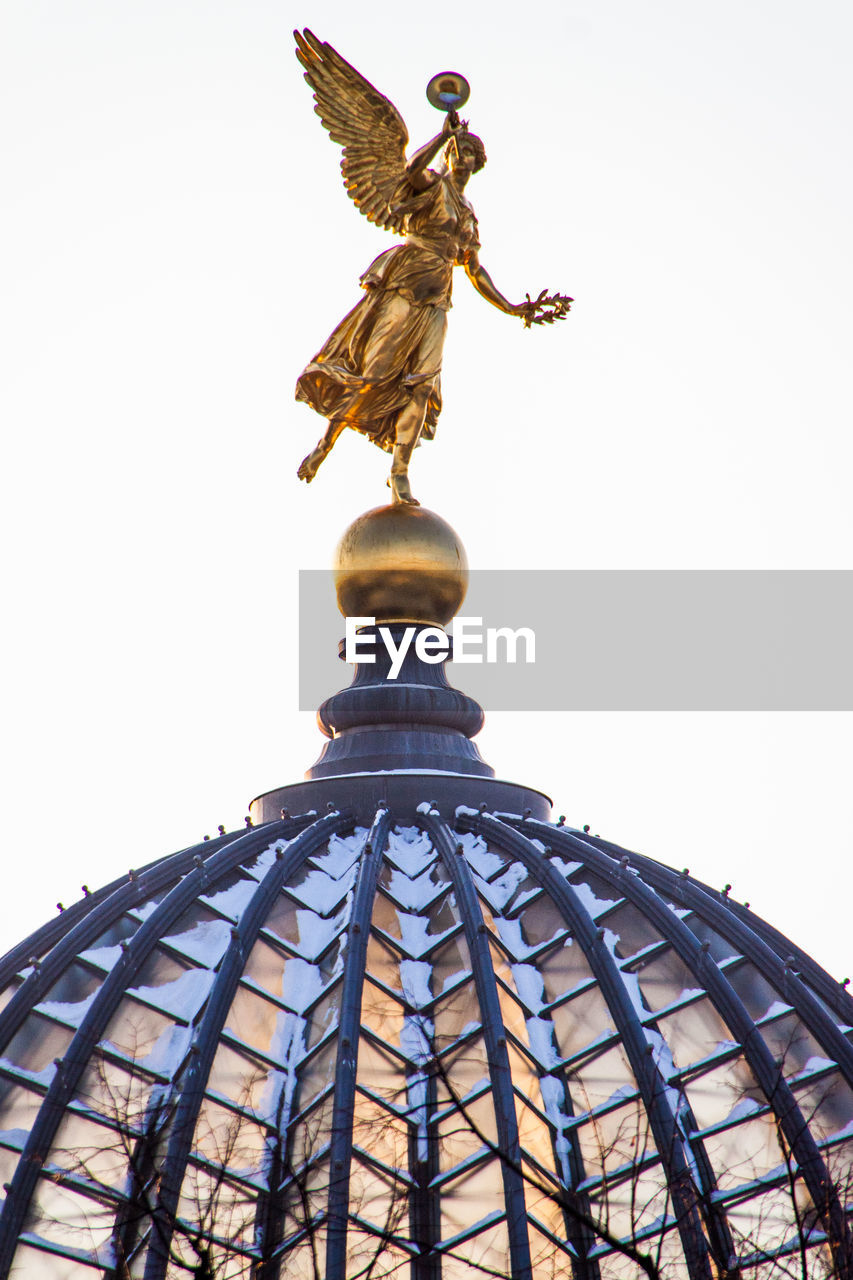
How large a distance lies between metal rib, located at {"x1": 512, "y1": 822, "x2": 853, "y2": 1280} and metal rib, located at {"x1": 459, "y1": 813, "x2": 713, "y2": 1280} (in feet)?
2.68

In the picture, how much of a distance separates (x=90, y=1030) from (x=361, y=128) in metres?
14.9

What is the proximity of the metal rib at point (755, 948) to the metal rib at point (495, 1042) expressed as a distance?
3.09 m

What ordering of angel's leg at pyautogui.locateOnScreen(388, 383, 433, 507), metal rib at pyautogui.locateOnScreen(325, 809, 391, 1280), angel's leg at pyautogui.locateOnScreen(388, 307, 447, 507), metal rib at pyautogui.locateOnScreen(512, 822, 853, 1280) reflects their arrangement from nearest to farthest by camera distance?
metal rib at pyautogui.locateOnScreen(512, 822, 853, 1280), metal rib at pyautogui.locateOnScreen(325, 809, 391, 1280), angel's leg at pyautogui.locateOnScreen(388, 307, 447, 507), angel's leg at pyautogui.locateOnScreen(388, 383, 433, 507)

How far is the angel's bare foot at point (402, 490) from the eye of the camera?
117 ft

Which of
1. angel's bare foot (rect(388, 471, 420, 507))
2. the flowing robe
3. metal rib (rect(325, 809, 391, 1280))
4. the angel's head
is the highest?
the angel's head

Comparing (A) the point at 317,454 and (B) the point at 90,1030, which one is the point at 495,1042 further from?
(A) the point at 317,454

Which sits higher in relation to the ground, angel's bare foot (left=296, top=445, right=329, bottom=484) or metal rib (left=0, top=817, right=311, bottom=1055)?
angel's bare foot (left=296, top=445, right=329, bottom=484)

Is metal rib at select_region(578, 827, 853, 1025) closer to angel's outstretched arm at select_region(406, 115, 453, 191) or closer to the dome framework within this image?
the dome framework

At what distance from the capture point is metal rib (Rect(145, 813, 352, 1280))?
25297mm

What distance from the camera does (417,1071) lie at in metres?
27.9

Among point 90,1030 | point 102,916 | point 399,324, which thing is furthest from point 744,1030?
point 399,324

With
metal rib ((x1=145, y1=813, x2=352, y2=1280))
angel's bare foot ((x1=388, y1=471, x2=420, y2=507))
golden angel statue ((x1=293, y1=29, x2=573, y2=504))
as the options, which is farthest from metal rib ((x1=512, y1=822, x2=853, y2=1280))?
golden angel statue ((x1=293, y1=29, x2=573, y2=504))

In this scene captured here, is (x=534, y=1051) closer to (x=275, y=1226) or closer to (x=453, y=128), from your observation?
(x=275, y=1226)

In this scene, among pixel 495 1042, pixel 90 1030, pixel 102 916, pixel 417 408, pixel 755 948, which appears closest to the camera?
pixel 495 1042
